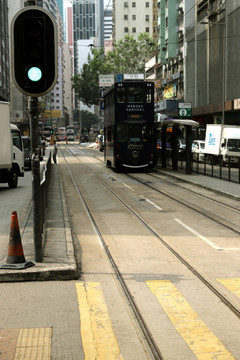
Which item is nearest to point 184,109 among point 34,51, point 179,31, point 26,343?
point 34,51

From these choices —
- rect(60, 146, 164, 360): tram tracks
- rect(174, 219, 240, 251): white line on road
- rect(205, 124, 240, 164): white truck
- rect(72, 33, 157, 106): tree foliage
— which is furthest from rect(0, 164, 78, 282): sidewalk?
rect(72, 33, 157, 106): tree foliage

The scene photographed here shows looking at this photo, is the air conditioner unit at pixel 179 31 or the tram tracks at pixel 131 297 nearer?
the tram tracks at pixel 131 297

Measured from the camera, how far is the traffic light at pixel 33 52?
7371 millimetres

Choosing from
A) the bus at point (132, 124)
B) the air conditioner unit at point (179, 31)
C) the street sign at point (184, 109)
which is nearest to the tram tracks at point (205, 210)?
the bus at point (132, 124)

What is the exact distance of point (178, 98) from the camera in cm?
6362

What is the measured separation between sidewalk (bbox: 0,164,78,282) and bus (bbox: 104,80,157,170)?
16.2 metres

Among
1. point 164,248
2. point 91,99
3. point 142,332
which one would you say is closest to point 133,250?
point 164,248

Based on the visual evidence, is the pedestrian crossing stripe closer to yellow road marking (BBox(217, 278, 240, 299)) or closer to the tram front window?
yellow road marking (BBox(217, 278, 240, 299))

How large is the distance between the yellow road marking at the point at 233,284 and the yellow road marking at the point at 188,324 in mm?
703

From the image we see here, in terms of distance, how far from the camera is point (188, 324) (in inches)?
219

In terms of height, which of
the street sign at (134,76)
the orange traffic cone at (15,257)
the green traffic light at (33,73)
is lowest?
the orange traffic cone at (15,257)

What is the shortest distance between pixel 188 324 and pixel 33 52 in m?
4.14

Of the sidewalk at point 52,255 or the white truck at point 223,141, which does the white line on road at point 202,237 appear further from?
the white truck at point 223,141

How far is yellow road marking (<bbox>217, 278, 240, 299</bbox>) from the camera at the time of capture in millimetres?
6875
